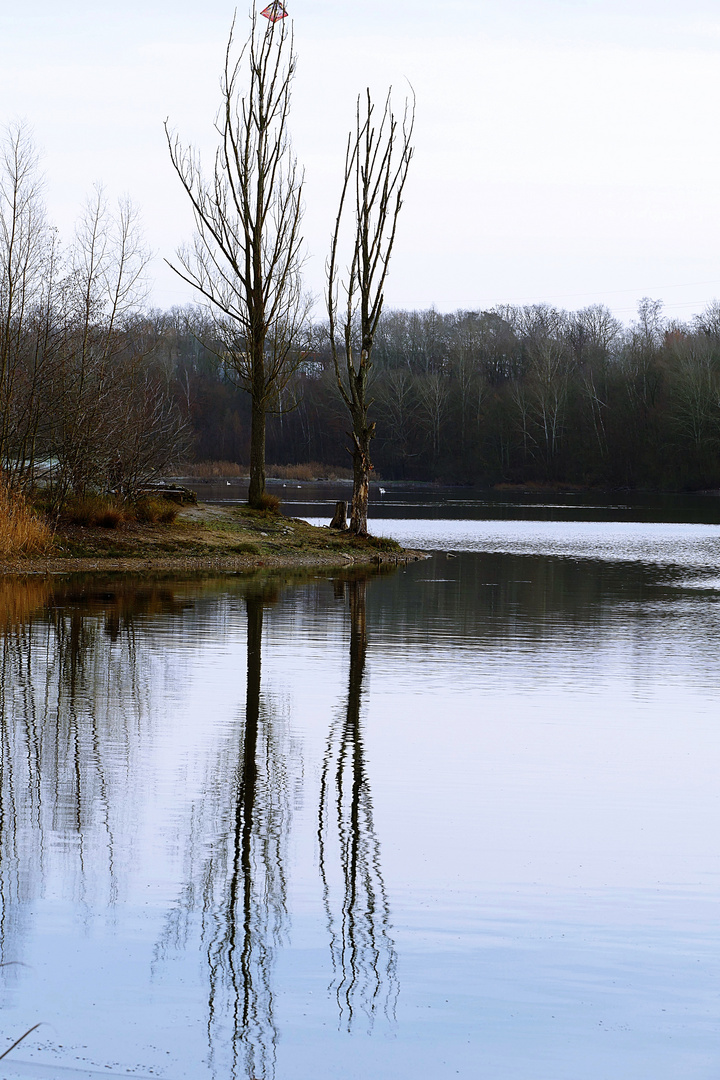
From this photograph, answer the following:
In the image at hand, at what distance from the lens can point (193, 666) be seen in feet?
37.6

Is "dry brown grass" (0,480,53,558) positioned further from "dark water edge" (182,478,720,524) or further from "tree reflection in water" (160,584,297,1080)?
"dark water edge" (182,478,720,524)

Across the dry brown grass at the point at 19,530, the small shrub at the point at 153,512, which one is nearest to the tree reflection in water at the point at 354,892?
the dry brown grass at the point at 19,530

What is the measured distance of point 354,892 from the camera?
5.46 metres

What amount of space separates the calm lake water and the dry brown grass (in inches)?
332

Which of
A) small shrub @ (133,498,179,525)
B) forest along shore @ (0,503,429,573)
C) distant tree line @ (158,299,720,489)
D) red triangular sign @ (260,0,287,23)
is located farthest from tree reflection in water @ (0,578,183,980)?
distant tree line @ (158,299,720,489)

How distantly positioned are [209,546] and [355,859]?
18830 mm

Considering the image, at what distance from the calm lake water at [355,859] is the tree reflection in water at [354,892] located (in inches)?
0.7

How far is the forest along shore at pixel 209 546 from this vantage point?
72.7 ft

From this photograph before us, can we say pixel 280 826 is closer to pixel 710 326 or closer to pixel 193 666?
pixel 193 666

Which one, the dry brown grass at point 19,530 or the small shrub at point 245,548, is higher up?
the dry brown grass at point 19,530

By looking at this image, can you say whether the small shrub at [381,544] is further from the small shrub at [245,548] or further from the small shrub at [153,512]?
the small shrub at [153,512]

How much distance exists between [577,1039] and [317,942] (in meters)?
1.19

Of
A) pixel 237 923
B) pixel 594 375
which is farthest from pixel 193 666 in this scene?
pixel 594 375

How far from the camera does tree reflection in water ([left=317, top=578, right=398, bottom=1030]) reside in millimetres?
4477
